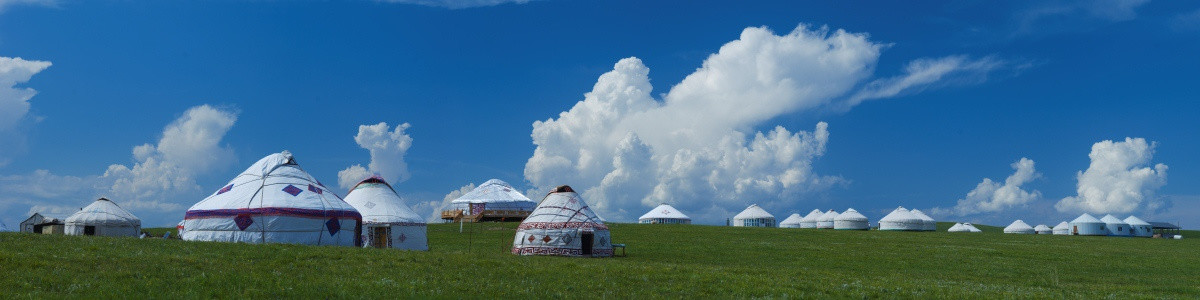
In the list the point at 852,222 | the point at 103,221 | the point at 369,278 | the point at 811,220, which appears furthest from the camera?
the point at 811,220

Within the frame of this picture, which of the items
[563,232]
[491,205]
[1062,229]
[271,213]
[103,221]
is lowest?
[1062,229]

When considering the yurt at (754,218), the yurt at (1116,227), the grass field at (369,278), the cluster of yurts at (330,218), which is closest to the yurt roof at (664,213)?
the yurt at (754,218)

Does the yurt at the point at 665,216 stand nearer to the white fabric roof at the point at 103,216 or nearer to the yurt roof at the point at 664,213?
the yurt roof at the point at 664,213

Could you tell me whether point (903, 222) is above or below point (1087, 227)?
above

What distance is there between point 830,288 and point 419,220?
26.7 metres

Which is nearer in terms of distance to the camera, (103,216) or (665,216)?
(103,216)

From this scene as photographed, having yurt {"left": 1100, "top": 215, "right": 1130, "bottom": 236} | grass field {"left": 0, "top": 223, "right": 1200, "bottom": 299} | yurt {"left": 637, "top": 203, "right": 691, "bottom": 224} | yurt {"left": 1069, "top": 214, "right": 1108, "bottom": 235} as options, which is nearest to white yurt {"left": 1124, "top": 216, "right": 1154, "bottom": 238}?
yurt {"left": 1100, "top": 215, "right": 1130, "bottom": 236}

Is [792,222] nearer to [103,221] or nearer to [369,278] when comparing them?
[103,221]

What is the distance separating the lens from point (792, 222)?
116875 millimetres

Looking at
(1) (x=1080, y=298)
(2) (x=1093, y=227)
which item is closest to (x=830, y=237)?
(1) (x=1080, y=298)

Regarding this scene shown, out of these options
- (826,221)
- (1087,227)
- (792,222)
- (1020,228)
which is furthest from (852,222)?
→ (1087,227)

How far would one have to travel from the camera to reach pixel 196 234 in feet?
105

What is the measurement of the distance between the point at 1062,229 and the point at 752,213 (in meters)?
45.0

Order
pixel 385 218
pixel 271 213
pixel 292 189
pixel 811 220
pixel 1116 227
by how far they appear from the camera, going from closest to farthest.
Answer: pixel 271 213 → pixel 292 189 → pixel 385 218 → pixel 1116 227 → pixel 811 220
